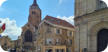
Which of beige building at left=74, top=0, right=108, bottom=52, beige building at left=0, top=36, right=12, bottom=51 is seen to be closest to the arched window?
beige building at left=0, top=36, right=12, bottom=51

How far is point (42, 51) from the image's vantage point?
30094mm

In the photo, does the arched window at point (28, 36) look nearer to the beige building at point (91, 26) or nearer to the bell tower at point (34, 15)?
the bell tower at point (34, 15)

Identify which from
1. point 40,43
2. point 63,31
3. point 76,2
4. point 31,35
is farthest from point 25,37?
point 76,2

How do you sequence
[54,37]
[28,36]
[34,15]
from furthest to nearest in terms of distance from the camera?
[34,15]
[28,36]
[54,37]

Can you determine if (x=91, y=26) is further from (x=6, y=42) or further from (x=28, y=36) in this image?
(x=6, y=42)

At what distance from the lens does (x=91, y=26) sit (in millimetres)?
12203

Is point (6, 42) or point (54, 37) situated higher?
point (54, 37)

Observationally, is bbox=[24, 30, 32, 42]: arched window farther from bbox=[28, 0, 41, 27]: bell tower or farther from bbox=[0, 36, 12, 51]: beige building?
bbox=[28, 0, 41, 27]: bell tower

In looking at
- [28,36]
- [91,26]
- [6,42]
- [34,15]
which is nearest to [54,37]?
[91,26]

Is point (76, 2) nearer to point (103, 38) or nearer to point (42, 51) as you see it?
point (103, 38)

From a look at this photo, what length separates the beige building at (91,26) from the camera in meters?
11.5

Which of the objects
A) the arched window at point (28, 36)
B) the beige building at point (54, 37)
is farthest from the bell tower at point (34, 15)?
the beige building at point (54, 37)

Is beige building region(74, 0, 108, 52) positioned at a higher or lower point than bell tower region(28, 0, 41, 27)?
lower

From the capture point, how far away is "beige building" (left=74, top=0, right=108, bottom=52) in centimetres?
1145
